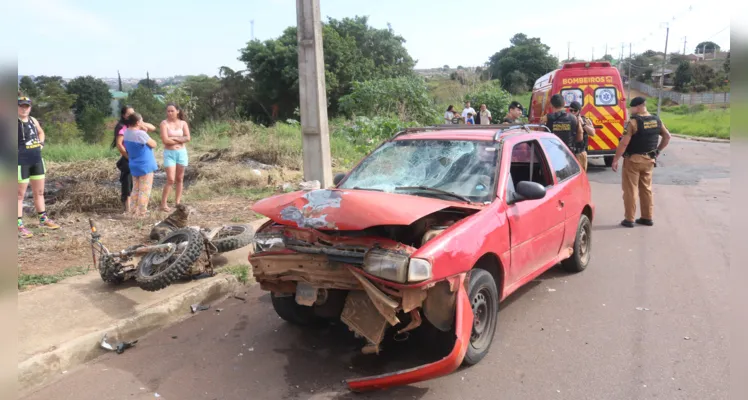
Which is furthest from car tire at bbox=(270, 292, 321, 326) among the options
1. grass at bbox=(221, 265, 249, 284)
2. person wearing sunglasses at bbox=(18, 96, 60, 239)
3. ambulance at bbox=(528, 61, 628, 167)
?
ambulance at bbox=(528, 61, 628, 167)

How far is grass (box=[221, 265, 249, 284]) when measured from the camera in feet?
19.3

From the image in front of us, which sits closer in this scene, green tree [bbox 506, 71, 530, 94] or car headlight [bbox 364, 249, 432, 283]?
car headlight [bbox 364, 249, 432, 283]

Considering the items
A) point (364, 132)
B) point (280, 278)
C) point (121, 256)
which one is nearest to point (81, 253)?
point (121, 256)

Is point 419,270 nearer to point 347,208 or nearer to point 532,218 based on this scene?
point 347,208

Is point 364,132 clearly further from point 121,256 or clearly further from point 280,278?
point 280,278

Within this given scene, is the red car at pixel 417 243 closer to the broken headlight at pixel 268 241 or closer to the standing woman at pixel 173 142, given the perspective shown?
the broken headlight at pixel 268 241

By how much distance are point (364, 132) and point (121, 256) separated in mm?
12035

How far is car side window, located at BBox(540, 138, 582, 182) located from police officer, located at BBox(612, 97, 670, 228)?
258 cm

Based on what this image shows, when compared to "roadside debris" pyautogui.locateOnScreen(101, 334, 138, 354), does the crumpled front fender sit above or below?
above

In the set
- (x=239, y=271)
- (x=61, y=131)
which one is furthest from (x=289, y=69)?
(x=239, y=271)

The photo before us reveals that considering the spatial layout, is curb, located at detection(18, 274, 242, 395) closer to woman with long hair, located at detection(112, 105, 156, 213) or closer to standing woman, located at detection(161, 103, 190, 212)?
standing woman, located at detection(161, 103, 190, 212)

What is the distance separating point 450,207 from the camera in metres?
3.95

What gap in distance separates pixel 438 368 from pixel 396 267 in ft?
2.21

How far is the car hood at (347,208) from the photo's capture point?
3.53 metres
